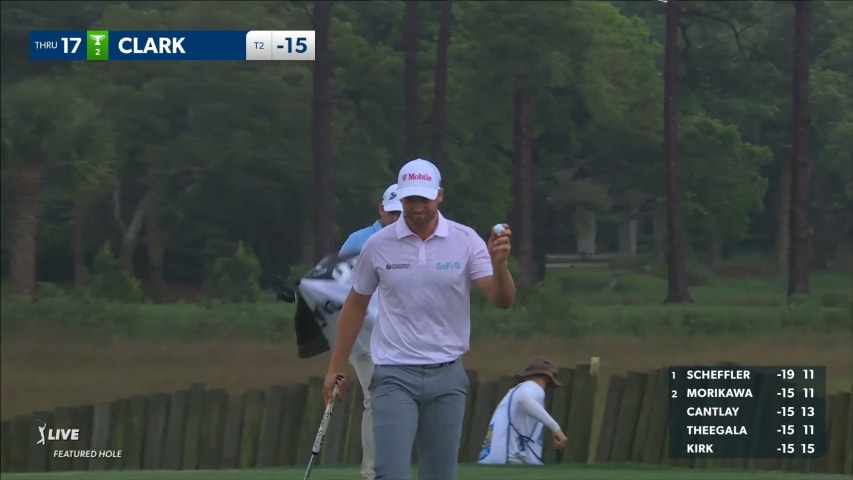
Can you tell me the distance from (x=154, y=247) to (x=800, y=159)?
20.4 meters

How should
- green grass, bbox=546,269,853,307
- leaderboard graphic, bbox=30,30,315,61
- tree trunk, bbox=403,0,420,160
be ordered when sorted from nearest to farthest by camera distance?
leaderboard graphic, bbox=30,30,315,61, green grass, bbox=546,269,853,307, tree trunk, bbox=403,0,420,160

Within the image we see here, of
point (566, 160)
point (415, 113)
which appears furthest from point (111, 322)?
point (566, 160)

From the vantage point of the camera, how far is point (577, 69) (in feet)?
115

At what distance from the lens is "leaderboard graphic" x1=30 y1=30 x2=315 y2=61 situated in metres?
18.8

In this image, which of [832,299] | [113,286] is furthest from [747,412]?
[113,286]

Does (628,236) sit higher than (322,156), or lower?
lower

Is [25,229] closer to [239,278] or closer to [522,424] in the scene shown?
[239,278]

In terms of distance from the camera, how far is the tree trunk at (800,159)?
934 inches

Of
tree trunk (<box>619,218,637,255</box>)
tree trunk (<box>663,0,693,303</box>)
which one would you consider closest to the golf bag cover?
tree trunk (<box>663,0,693,303</box>)

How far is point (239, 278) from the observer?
32.8 meters

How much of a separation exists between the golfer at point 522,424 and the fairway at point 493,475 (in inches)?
3.7

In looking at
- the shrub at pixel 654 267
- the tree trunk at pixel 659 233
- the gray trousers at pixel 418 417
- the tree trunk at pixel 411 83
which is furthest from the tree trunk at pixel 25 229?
the gray trousers at pixel 418 417

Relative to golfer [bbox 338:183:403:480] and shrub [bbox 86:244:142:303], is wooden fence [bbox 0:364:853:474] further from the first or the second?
shrub [bbox 86:244:142:303]

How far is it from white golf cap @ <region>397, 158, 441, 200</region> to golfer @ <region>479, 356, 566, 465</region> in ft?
15.2
